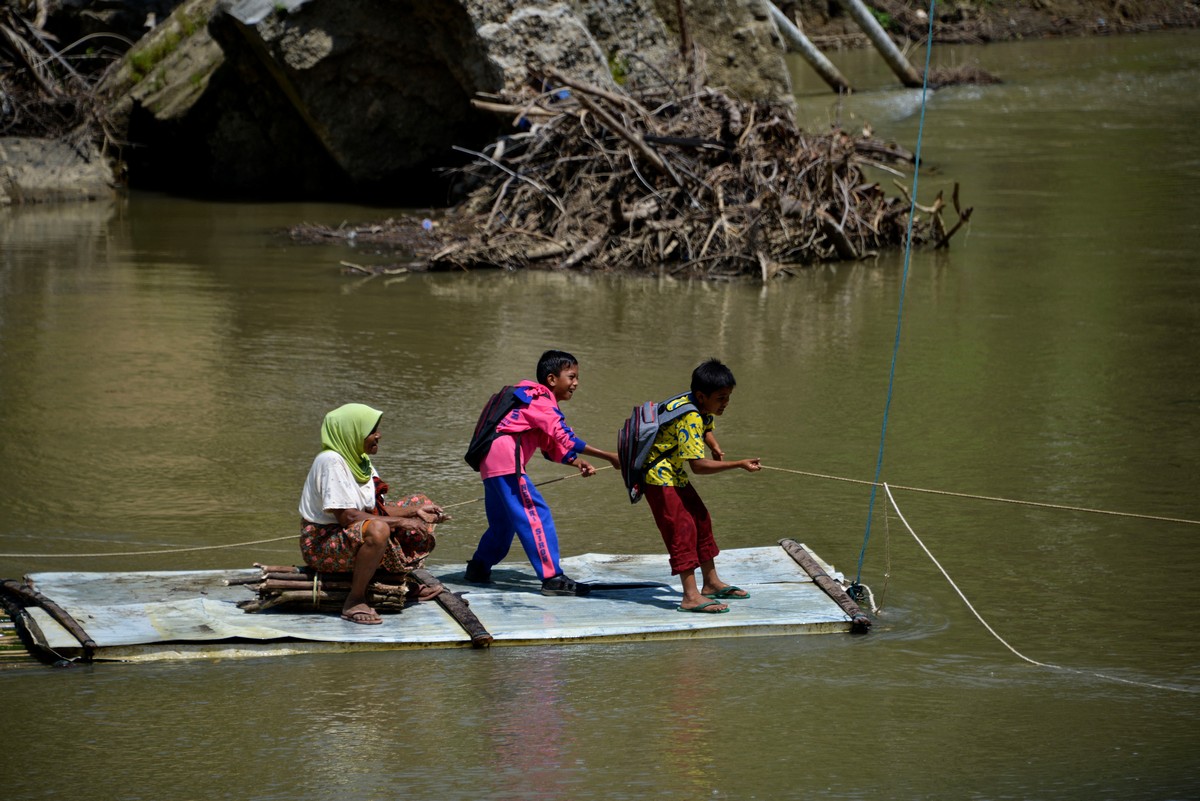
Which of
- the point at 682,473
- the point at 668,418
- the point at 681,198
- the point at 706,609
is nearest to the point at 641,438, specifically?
the point at 668,418

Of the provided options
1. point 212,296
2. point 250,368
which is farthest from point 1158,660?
point 212,296

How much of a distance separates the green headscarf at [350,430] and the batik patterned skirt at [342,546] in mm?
249

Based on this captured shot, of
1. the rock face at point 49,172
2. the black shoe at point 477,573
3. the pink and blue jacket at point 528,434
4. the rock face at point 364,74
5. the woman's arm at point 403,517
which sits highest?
the rock face at point 364,74

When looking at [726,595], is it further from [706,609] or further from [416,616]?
[416,616]

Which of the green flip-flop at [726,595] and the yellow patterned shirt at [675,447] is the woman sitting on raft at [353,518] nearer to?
the yellow patterned shirt at [675,447]

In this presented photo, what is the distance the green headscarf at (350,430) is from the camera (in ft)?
19.1

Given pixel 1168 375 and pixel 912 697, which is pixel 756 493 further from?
pixel 1168 375

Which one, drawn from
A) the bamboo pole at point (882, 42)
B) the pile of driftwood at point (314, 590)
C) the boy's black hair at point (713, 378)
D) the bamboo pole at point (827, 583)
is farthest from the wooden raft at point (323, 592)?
the bamboo pole at point (882, 42)

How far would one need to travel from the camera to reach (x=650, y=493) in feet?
20.6

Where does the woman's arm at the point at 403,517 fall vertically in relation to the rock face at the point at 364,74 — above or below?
below

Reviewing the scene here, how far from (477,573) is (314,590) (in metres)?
0.89

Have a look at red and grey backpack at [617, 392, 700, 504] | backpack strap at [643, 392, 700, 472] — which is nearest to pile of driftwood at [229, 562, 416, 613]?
red and grey backpack at [617, 392, 700, 504]

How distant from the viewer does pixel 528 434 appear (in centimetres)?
665

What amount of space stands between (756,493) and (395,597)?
109 inches
